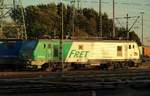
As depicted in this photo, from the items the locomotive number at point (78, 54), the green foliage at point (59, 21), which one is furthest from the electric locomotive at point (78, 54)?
the green foliage at point (59, 21)

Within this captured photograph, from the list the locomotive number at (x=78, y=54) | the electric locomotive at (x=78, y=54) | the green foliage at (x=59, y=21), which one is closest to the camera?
the electric locomotive at (x=78, y=54)

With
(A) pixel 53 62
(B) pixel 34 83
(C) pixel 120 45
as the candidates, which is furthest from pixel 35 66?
(B) pixel 34 83

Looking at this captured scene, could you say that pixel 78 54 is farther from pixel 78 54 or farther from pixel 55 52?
pixel 55 52

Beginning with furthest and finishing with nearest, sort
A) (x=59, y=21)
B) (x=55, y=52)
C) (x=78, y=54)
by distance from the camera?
(x=59, y=21), (x=78, y=54), (x=55, y=52)

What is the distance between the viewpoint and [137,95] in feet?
65.6

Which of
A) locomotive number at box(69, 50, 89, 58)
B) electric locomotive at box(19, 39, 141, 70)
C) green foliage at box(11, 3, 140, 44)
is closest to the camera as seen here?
→ electric locomotive at box(19, 39, 141, 70)

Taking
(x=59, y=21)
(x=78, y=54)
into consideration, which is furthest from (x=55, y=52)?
(x=59, y=21)

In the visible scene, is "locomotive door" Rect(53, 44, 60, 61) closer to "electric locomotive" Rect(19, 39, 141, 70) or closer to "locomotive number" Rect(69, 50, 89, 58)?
"electric locomotive" Rect(19, 39, 141, 70)

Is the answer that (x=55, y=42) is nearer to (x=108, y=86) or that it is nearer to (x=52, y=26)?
(x=108, y=86)

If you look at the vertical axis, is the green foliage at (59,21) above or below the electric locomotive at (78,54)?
above

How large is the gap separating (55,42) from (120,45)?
325 inches

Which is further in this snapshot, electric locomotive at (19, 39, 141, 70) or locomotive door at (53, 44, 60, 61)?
locomotive door at (53, 44, 60, 61)

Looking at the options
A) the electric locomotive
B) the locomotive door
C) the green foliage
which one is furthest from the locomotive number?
the green foliage

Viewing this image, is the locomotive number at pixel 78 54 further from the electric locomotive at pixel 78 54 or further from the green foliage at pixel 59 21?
the green foliage at pixel 59 21
